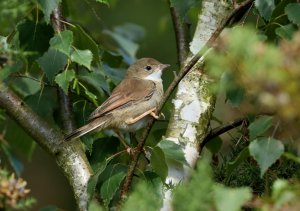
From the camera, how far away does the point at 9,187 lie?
2145 millimetres

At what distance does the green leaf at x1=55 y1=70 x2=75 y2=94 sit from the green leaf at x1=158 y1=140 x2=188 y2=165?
81 centimetres

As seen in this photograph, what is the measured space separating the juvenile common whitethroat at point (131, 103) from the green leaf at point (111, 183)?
0.67 meters

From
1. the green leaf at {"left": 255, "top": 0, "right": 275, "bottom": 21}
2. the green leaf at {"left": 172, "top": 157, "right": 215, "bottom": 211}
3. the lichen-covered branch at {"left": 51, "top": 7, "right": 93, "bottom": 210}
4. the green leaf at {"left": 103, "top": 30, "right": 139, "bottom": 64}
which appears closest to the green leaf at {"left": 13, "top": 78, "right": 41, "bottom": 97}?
the lichen-covered branch at {"left": 51, "top": 7, "right": 93, "bottom": 210}

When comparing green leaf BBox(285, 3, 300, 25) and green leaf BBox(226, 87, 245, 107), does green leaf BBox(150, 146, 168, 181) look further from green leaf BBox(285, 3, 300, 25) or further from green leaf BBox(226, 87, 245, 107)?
green leaf BBox(285, 3, 300, 25)

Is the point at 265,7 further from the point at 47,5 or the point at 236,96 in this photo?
the point at 47,5

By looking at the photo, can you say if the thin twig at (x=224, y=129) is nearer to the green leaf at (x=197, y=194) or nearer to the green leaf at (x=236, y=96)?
the green leaf at (x=236, y=96)

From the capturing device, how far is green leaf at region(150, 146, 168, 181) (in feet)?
11.1

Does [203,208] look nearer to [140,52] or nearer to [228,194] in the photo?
[228,194]

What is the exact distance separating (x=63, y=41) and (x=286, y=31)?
1.27m

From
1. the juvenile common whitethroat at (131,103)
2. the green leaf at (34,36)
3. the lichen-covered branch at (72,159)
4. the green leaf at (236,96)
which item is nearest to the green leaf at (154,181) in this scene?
the lichen-covered branch at (72,159)

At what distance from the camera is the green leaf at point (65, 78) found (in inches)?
159

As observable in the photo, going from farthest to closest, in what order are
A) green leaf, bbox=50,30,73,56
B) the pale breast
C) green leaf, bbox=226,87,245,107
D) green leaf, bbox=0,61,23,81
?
the pale breast < green leaf, bbox=0,61,23,81 < green leaf, bbox=50,30,73,56 < green leaf, bbox=226,87,245,107

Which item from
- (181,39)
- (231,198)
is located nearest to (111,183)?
(181,39)

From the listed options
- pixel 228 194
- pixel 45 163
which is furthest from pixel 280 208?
pixel 45 163
